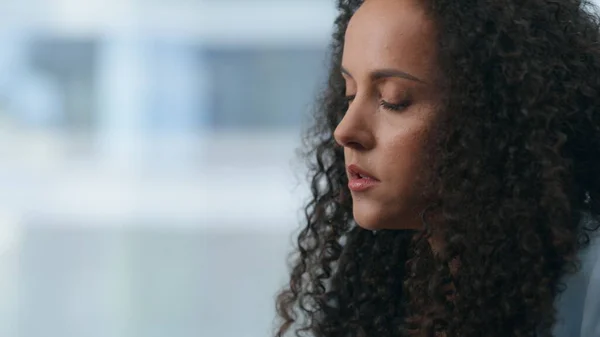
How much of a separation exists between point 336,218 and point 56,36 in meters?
1.43

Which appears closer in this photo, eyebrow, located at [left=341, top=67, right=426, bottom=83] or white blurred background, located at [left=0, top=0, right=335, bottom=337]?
eyebrow, located at [left=341, top=67, right=426, bottom=83]

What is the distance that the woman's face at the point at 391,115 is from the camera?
1058 millimetres

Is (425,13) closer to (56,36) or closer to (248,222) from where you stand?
(248,222)

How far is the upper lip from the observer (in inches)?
42.5

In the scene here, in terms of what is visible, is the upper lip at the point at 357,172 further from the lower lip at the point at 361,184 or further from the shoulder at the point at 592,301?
the shoulder at the point at 592,301

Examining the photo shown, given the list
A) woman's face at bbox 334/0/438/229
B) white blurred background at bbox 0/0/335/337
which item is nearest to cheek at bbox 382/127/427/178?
woman's face at bbox 334/0/438/229

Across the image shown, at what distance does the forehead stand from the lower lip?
0.13 meters

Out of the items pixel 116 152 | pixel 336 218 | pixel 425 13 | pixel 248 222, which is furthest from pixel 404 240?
pixel 116 152

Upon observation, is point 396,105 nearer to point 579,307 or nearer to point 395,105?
point 395,105

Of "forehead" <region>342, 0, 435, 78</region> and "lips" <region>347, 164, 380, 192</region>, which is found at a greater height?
"forehead" <region>342, 0, 435, 78</region>

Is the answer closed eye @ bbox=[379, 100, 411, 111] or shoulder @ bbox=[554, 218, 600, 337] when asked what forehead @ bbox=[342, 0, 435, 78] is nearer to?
closed eye @ bbox=[379, 100, 411, 111]

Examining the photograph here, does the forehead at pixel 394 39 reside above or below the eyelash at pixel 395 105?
above

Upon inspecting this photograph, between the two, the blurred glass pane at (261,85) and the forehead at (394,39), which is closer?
the forehead at (394,39)

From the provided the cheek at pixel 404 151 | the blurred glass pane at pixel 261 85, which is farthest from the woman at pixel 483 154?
the blurred glass pane at pixel 261 85
